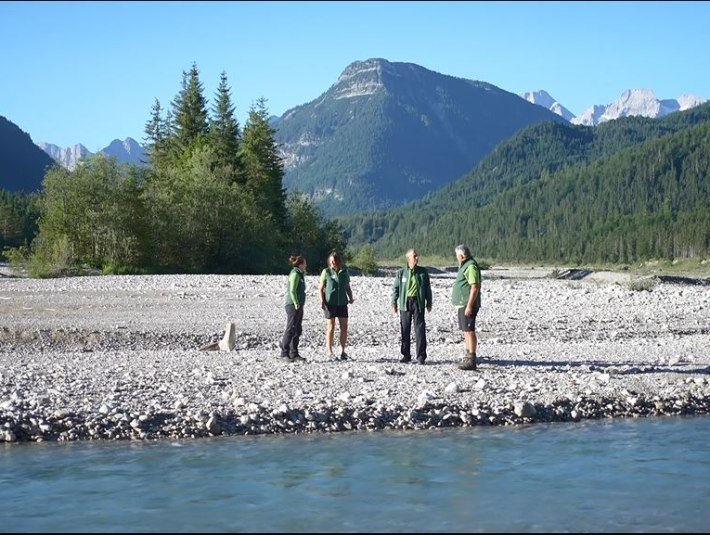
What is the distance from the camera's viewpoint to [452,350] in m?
20.2

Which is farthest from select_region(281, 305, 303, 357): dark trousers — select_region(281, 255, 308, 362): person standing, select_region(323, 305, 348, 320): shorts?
select_region(323, 305, 348, 320): shorts

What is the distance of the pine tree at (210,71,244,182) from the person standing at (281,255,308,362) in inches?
1680

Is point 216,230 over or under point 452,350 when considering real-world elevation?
over

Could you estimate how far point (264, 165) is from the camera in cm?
6475

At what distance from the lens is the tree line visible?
48781 mm

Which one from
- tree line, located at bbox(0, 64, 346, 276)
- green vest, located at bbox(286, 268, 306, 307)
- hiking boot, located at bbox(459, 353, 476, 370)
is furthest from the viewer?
tree line, located at bbox(0, 64, 346, 276)

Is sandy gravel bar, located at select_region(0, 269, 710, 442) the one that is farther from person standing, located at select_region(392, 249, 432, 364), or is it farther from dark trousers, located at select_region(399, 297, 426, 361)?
person standing, located at select_region(392, 249, 432, 364)

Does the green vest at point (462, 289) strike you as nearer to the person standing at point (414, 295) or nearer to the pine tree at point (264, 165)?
the person standing at point (414, 295)

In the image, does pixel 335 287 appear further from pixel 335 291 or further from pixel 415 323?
pixel 415 323

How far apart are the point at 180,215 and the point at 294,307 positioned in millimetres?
36393

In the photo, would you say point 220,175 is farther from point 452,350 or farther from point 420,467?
point 420,467

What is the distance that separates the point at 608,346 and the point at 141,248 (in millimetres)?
34120

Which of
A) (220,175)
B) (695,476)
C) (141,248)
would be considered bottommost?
(695,476)

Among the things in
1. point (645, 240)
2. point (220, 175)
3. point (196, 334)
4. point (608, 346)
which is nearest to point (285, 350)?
point (196, 334)
